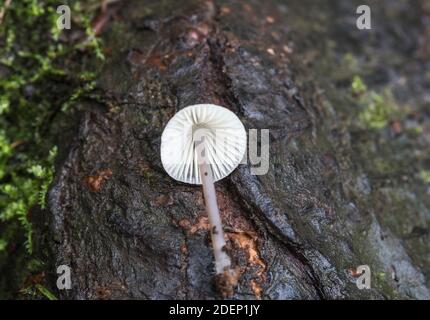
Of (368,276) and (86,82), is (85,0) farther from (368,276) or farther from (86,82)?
(368,276)

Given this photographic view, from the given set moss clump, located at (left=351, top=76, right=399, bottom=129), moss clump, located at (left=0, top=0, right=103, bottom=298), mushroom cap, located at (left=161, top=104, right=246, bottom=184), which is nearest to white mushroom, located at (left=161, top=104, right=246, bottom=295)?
mushroom cap, located at (left=161, top=104, right=246, bottom=184)

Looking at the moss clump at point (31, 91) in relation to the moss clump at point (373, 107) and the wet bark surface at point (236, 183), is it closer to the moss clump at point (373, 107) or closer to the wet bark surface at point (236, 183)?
the wet bark surface at point (236, 183)

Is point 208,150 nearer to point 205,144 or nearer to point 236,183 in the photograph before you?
point 205,144

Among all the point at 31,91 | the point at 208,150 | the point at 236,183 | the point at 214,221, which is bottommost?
the point at 214,221

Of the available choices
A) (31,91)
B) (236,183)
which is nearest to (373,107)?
(236,183)

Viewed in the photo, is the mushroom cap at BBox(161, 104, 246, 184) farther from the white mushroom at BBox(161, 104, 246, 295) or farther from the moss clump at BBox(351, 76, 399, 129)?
the moss clump at BBox(351, 76, 399, 129)

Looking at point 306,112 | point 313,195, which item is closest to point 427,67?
point 306,112
